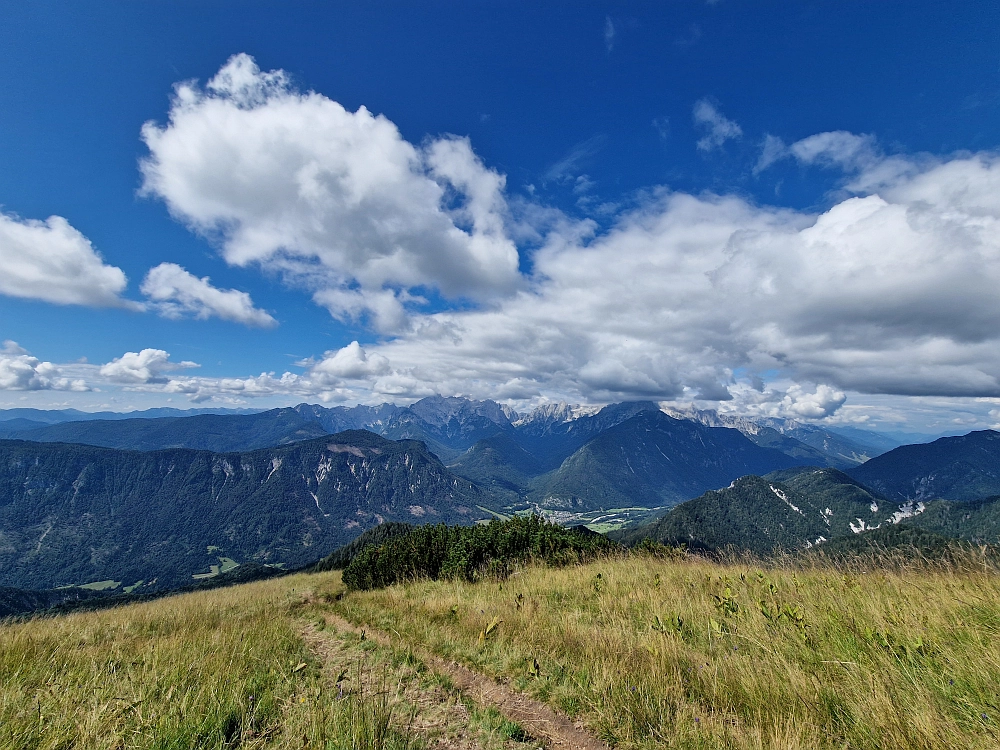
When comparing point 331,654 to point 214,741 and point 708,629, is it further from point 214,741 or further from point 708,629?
point 708,629

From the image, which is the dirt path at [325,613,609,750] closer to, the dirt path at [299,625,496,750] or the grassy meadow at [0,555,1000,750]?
the grassy meadow at [0,555,1000,750]

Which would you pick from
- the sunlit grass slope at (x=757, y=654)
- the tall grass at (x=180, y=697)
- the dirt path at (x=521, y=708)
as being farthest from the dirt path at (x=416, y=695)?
the sunlit grass slope at (x=757, y=654)

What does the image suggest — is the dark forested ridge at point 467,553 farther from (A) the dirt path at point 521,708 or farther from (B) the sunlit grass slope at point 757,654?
(A) the dirt path at point 521,708

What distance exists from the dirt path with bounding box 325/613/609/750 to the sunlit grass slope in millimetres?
182

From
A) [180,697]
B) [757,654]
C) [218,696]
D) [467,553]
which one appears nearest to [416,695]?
[218,696]

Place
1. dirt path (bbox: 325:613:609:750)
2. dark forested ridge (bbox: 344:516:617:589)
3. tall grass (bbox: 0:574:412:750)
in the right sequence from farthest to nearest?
1. dark forested ridge (bbox: 344:516:617:589)
2. dirt path (bbox: 325:613:609:750)
3. tall grass (bbox: 0:574:412:750)

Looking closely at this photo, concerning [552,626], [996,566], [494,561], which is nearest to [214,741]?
[552,626]

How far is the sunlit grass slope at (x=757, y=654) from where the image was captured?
13.4 feet

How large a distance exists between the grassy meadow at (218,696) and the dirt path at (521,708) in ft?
0.98

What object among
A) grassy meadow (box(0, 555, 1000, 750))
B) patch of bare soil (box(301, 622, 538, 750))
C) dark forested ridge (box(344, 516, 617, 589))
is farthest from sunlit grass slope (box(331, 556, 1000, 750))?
dark forested ridge (box(344, 516, 617, 589))

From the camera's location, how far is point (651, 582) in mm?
10109

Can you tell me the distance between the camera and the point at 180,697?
498 cm

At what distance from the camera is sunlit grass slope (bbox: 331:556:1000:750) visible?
409 centimetres

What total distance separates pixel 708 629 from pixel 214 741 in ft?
22.9
